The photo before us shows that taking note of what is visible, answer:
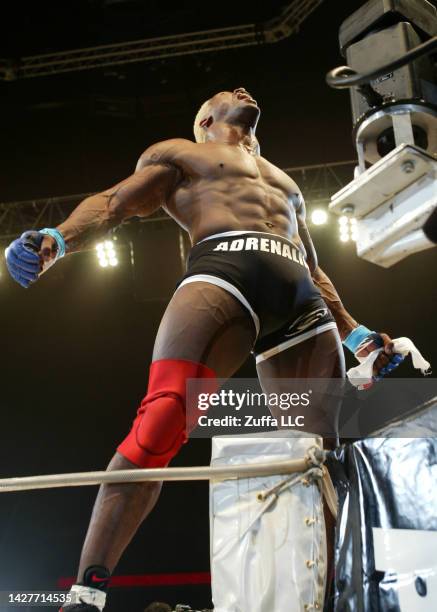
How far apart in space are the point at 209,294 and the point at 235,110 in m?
0.80

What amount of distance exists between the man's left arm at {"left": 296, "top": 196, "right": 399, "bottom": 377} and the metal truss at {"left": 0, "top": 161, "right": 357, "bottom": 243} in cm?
313

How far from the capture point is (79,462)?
5738 millimetres

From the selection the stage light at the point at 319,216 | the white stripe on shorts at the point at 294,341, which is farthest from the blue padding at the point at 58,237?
the stage light at the point at 319,216

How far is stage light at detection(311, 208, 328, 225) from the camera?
5117mm

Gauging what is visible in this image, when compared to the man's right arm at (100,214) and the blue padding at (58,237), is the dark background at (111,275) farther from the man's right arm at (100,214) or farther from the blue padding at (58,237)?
the blue padding at (58,237)

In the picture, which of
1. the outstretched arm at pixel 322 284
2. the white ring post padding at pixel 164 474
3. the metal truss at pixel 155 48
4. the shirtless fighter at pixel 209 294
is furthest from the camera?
the metal truss at pixel 155 48

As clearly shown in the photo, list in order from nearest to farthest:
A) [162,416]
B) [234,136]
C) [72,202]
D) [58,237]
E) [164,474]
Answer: [164,474]
[162,416]
[58,237]
[234,136]
[72,202]

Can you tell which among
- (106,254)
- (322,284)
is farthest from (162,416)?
(106,254)

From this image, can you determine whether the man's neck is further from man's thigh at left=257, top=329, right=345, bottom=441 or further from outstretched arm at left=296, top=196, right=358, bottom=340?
man's thigh at left=257, top=329, right=345, bottom=441

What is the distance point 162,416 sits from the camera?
3.85ft

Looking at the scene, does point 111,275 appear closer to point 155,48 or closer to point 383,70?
point 155,48

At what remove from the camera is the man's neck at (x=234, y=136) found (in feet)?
6.04

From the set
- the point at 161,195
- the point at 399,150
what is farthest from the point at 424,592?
the point at 161,195

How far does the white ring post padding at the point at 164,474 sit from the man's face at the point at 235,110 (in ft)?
4.06
